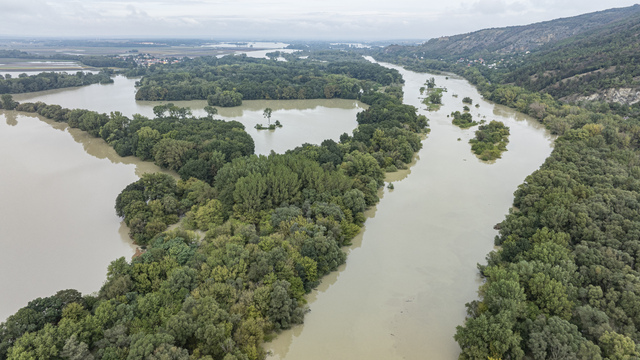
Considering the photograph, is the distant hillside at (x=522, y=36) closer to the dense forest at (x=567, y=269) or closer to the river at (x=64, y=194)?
the river at (x=64, y=194)

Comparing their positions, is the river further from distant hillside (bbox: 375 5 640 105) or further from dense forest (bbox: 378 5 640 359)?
distant hillside (bbox: 375 5 640 105)

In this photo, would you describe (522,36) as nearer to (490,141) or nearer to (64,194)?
(490,141)

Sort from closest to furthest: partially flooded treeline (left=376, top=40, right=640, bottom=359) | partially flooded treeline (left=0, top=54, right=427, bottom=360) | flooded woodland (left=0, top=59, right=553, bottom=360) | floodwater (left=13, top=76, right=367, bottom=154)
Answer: partially flooded treeline (left=0, top=54, right=427, bottom=360), partially flooded treeline (left=376, top=40, right=640, bottom=359), flooded woodland (left=0, top=59, right=553, bottom=360), floodwater (left=13, top=76, right=367, bottom=154)

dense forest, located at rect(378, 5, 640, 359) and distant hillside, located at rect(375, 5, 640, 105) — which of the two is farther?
distant hillside, located at rect(375, 5, 640, 105)

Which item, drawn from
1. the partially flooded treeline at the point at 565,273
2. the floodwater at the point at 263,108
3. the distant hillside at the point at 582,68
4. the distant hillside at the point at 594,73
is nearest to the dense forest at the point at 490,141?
the partially flooded treeline at the point at 565,273

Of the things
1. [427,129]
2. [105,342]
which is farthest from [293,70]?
[105,342]

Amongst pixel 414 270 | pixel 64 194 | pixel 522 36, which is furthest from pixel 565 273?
pixel 522 36

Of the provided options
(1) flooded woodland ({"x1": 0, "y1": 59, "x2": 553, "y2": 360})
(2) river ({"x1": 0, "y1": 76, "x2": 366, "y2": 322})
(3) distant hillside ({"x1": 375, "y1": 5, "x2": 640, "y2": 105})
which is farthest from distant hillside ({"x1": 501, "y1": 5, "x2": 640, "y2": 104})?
(2) river ({"x1": 0, "y1": 76, "x2": 366, "y2": 322})
